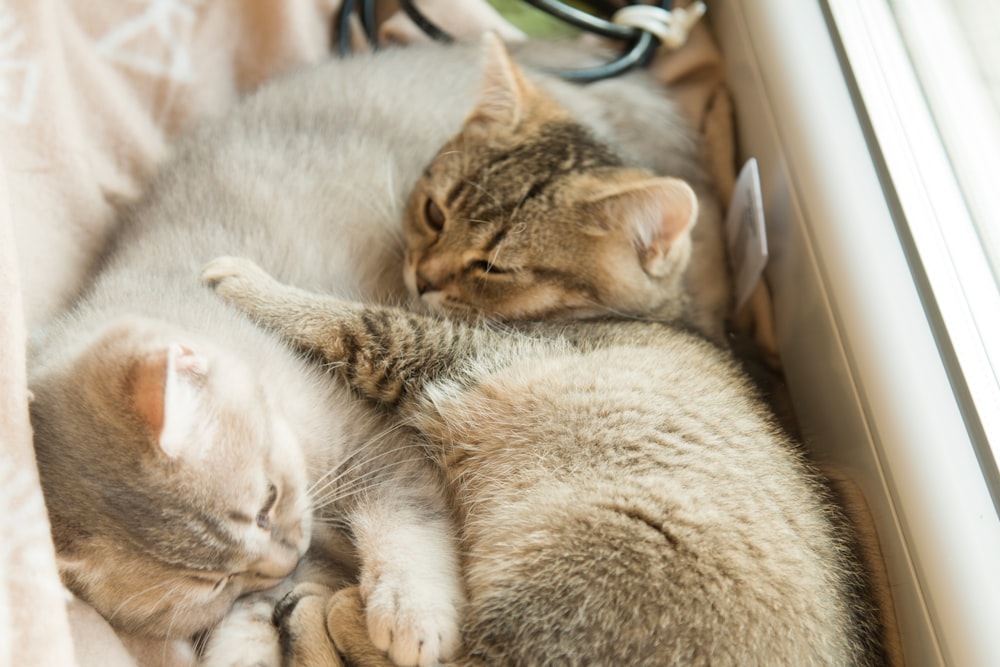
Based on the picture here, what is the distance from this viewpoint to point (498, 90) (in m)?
1.37

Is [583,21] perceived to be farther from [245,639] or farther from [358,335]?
[245,639]

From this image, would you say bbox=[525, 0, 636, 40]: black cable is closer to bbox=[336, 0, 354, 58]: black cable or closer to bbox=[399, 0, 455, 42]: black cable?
bbox=[399, 0, 455, 42]: black cable

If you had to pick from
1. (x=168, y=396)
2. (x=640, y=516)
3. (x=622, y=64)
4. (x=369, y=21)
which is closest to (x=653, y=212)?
(x=640, y=516)

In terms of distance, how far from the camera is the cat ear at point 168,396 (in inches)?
34.2

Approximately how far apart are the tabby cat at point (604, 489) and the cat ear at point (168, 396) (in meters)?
0.29

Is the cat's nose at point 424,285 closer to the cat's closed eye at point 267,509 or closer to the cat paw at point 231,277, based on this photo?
the cat paw at point 231,277

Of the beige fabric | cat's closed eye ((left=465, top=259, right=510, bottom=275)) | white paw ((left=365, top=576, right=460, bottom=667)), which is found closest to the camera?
the beige fabric

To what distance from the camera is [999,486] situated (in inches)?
35.5

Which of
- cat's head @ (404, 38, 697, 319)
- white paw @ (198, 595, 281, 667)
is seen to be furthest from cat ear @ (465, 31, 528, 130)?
white paw @ (198, 595, 281, 667)

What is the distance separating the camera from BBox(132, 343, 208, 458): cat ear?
2.85 ft

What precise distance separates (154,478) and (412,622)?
34 centimetres

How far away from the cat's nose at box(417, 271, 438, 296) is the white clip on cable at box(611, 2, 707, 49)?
722 mm

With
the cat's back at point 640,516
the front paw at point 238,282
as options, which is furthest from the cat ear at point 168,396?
the cat's back at point 640,516

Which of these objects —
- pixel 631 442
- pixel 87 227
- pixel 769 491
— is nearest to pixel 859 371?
pixel 769 491
